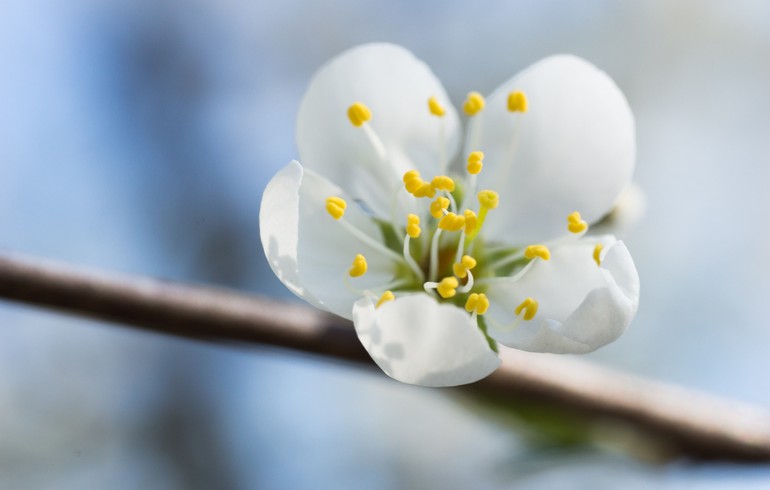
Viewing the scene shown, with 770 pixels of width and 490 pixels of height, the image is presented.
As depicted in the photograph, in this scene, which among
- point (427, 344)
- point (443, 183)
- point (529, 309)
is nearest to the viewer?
point (427, 344)

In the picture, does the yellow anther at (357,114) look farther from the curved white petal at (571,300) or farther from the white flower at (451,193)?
the curved white petal at (571,300)

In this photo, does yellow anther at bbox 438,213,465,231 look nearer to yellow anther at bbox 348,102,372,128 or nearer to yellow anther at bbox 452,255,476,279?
yellow anther at bbox 452,255,476,279

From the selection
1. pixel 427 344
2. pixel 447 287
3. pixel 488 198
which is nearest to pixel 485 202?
pixel 488 198

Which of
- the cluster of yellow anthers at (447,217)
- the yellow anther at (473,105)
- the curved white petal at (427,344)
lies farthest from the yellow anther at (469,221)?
the curved white petal at (427,344)

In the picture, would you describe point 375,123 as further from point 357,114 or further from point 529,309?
point 529,309

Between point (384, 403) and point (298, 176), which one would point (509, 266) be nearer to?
point (298, 176)

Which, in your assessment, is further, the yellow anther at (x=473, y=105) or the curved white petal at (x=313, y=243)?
the yellow anther at (x=473, y=105)

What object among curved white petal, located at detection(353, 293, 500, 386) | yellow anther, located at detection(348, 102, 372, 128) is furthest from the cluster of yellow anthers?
curved white petal, located at detection(353, 293, 500, 386)
